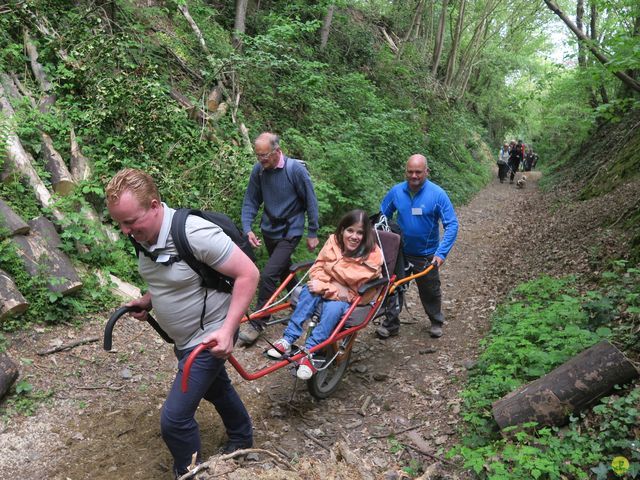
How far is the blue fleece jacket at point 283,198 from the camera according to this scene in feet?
16.8

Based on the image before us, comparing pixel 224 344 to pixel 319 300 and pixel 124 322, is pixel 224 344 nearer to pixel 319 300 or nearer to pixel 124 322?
pixel 319 300

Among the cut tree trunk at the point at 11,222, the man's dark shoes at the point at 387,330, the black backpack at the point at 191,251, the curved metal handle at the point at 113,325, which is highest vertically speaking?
the black backpack at the point at 191,251

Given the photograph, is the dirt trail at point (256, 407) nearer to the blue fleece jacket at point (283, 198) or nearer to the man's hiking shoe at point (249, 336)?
the man's hiking shoe at point (249, 336)

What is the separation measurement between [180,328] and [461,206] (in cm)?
1431

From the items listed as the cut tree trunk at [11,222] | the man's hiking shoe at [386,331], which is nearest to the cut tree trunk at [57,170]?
the cut tree trunk at [11,222]

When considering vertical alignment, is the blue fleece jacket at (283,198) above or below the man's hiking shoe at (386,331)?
above

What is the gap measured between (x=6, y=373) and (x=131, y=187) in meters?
2.66

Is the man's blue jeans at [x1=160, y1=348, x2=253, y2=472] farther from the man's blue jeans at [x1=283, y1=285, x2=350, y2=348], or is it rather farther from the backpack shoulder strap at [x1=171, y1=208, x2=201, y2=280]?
the man's blue jeans at [x1=283, y1=285, x2=350, y2=348]

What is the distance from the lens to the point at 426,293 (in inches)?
229

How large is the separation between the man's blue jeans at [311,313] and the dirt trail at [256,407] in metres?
0.80

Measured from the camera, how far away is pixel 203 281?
8.68 ft

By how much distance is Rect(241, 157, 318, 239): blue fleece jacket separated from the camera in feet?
16.8

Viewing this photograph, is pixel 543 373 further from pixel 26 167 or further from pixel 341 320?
pixel 26 167

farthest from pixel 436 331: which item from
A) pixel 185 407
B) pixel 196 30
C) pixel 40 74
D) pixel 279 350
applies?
pixel 196 30
